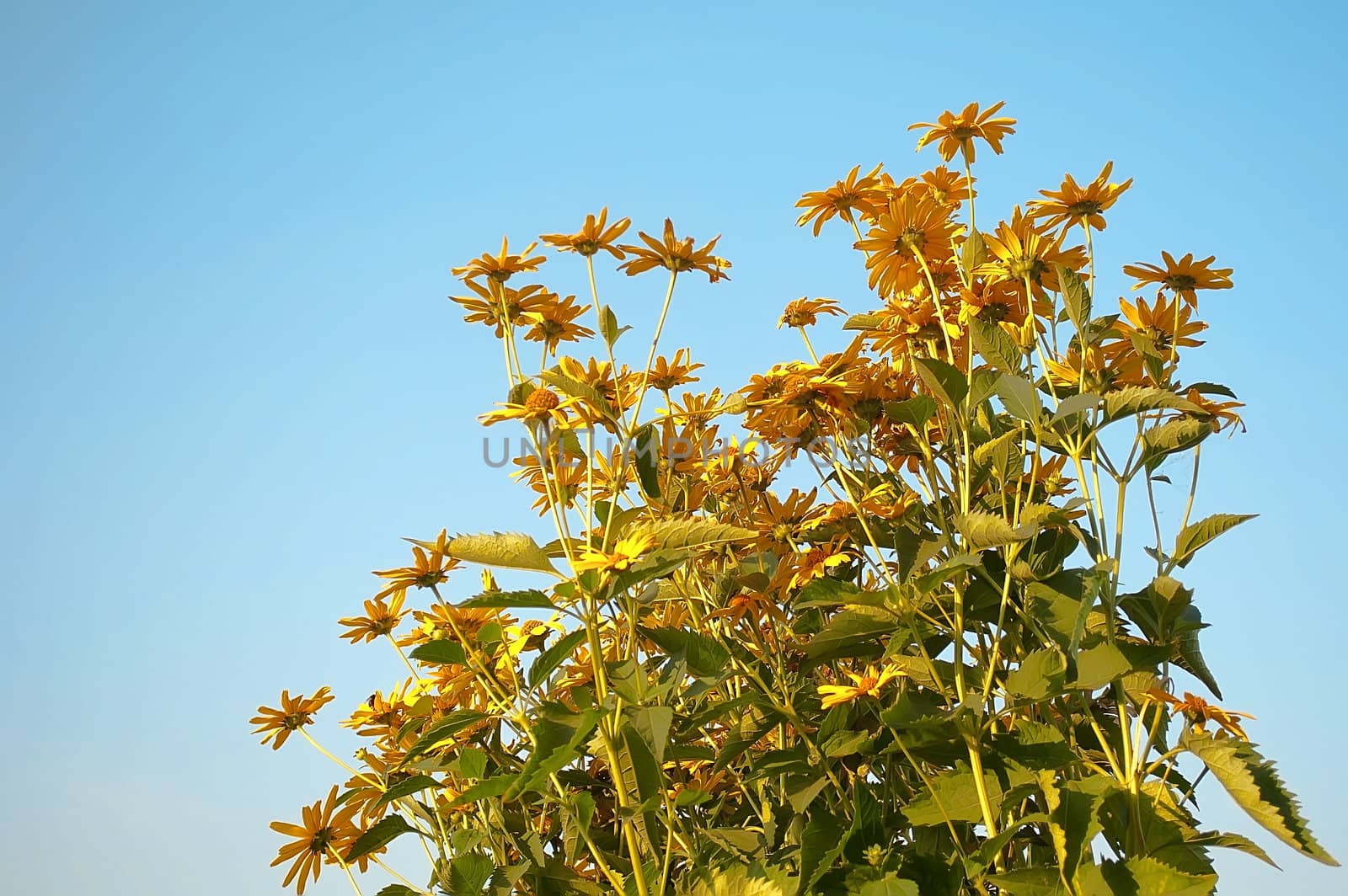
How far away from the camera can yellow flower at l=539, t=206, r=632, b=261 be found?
8.81 feet

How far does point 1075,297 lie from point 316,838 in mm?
2372

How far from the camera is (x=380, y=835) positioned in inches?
110

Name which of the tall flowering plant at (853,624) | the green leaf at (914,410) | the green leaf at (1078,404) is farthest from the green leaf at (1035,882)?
the green leaf at (914,410)

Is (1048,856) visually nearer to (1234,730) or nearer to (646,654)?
(1234,730)

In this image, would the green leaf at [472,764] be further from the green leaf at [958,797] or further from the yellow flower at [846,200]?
the yellow flower at [846,200]

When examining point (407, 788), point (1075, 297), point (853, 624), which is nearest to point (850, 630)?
point (853, 624)

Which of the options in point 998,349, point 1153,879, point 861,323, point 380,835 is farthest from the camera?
point 861,323

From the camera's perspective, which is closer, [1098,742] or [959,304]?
[1098,742]

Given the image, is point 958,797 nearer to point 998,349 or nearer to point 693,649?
point 693,649

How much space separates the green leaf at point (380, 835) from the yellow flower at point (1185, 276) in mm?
2202

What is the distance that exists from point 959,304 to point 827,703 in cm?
120

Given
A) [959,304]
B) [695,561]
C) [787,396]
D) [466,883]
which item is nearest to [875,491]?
[787,396]

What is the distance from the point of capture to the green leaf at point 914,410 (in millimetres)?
2621

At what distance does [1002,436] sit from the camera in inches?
98.3
